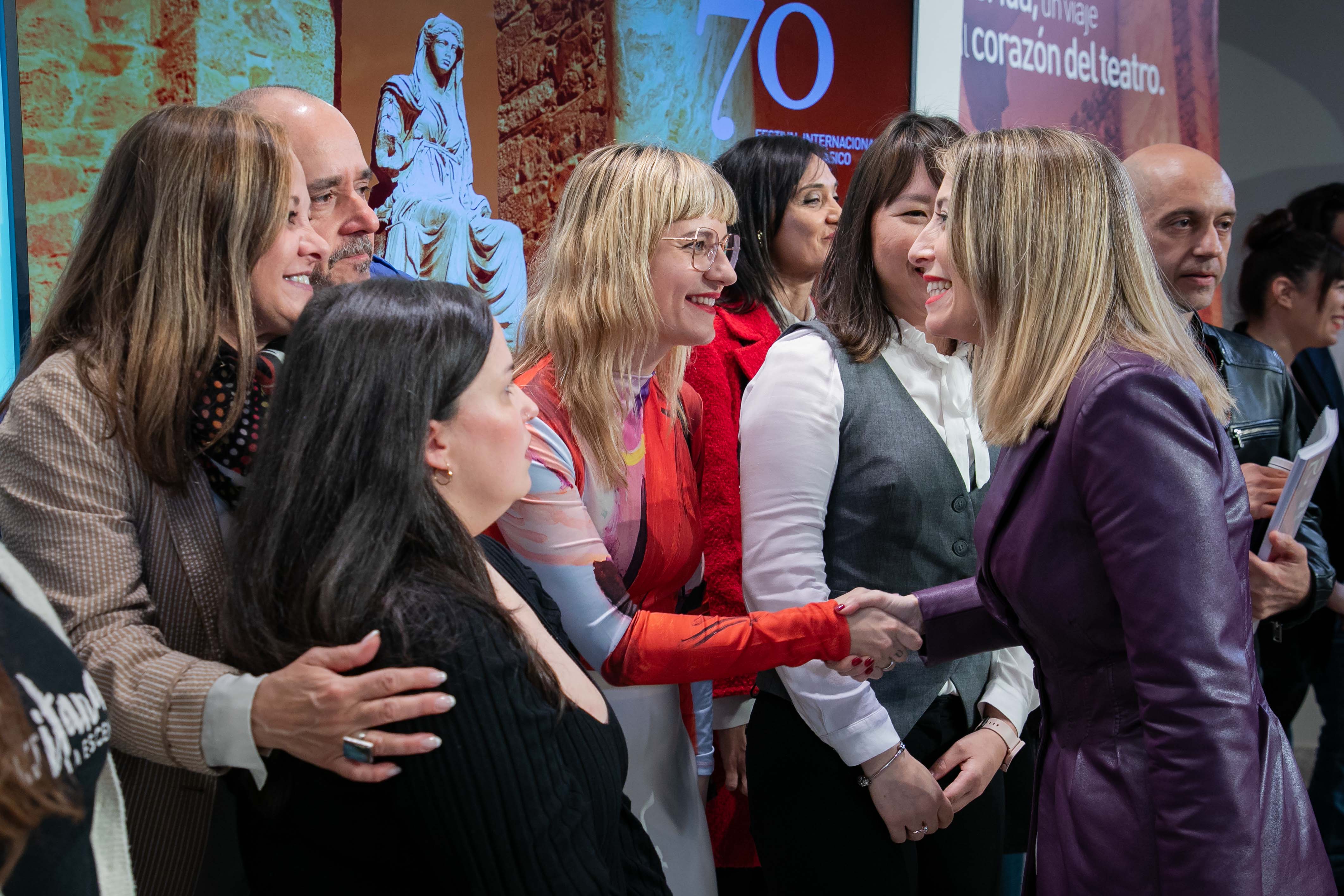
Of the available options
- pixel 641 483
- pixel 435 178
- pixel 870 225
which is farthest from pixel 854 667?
pixel 435 178

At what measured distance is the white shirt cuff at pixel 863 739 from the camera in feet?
5.70

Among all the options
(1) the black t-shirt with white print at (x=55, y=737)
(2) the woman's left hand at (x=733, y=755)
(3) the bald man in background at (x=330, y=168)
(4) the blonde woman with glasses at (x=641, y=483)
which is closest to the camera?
(1) the black t-shirt with white print at (x=55, y=737)

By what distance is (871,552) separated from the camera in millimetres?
1863

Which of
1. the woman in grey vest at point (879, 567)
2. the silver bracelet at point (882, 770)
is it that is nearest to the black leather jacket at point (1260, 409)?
the woman in grey vest at point (879, 567)

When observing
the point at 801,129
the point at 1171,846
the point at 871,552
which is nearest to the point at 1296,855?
the point at 1171,846

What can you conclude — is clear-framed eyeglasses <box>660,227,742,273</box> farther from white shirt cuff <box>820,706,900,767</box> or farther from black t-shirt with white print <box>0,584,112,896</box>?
black t-shirt with white print <box>0,584,112,896</box>

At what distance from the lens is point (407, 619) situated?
113 cm

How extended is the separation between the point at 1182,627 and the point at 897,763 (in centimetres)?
67

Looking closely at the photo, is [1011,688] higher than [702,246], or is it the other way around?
[702,246]

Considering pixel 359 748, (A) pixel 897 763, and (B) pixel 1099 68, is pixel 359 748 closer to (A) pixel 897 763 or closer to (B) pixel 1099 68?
(A) pixel 897 763

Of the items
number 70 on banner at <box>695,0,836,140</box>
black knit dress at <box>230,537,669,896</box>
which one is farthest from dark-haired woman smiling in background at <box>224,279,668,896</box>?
number 70 on banner at <box>695,0,836,140</box>

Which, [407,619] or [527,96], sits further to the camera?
[527,96]

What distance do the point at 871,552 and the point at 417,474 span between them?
36.1 inches

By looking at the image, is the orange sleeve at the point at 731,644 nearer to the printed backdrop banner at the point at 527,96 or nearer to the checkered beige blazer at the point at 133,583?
the checkered beige blazer at the point at 133,583
